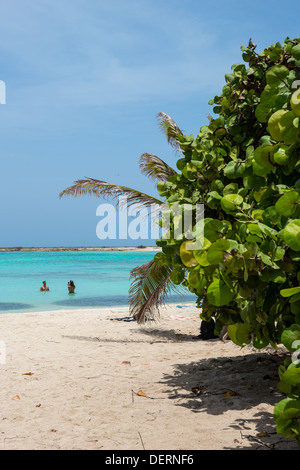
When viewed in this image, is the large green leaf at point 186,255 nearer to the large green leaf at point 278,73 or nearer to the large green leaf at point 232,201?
the large green leaf at point 232,201

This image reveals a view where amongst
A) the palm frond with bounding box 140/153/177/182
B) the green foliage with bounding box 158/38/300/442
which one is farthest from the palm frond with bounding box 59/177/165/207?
the green foliage with bounding box 158/38/300/442

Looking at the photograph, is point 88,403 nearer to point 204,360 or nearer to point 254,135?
point 204,360

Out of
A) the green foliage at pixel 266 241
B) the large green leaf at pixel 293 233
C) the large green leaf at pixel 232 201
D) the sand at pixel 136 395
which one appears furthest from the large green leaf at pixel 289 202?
the sand at pixel 136 395

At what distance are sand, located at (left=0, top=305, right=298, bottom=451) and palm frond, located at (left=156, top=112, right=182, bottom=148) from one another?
531cm

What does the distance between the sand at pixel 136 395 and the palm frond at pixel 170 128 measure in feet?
17.4

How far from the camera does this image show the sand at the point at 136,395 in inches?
153

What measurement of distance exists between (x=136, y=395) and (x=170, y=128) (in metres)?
7.74

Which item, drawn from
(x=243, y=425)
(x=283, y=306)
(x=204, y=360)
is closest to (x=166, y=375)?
(x=204, y=360)

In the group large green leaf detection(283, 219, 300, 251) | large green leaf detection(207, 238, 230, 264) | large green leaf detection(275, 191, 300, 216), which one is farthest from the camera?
large green leaf detection(207, 238, 230, 264)

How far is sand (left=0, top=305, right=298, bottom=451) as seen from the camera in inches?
153

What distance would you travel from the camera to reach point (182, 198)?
422 centimetres

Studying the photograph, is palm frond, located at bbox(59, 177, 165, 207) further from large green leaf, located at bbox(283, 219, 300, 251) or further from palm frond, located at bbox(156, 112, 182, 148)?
large green leaf, located at bbox(283, 219, 300, 251)

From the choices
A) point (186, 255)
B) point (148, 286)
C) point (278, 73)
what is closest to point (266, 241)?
point (186, 255)
